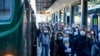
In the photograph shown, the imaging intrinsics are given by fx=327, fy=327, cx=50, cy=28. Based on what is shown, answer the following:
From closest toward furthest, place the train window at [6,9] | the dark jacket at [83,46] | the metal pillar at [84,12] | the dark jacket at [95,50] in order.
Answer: the train window at [6,9] < the dark jacket at [95,50] < the dark jacket at [83,46] < the metal pillar at [84,12]

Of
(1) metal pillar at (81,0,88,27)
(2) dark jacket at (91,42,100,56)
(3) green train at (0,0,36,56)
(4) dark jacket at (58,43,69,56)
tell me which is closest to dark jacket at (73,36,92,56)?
(2) dark jacket at (91,42,100,56)

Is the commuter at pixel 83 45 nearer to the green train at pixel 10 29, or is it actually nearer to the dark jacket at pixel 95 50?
the dark jacket at pixel 95 50

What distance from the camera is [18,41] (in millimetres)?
5711

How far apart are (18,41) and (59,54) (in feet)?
18.9

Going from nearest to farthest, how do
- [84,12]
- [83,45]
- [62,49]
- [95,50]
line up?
1. [95,50]
2. [83,45]
3. [62,49]
4. [84,12]

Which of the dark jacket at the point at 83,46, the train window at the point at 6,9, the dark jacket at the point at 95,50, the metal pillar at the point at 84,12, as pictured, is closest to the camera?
the train window at the point at 6,9

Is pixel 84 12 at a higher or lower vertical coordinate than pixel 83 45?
higher

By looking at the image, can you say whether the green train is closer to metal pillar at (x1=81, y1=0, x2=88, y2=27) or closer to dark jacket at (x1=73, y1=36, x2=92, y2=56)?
dark jacket at (x1=73, y1=36, x2=92, y2=56)

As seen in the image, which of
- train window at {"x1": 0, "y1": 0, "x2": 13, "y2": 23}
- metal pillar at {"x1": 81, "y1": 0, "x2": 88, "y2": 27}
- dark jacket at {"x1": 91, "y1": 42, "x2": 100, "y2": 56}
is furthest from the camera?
metal pillar at {"x1": 81, "y1": 0, "x2": 88, "y2": 27}

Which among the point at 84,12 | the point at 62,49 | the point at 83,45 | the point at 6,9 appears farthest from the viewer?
the point at 84,12

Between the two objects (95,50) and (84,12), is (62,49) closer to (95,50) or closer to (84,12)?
(95,50)

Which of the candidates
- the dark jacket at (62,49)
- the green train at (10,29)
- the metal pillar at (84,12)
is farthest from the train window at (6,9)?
the metal pillar at (84,12)

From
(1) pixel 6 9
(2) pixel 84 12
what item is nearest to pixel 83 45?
(1) pixel 6 9

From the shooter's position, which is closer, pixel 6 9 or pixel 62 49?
pixel 6 9
